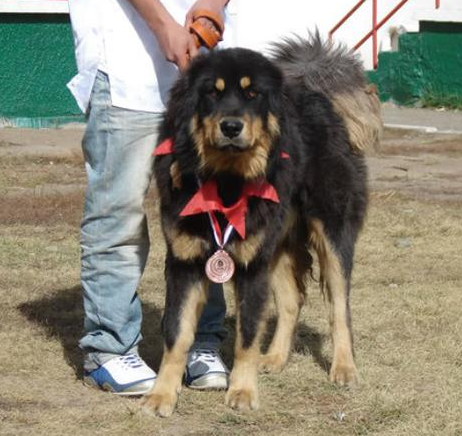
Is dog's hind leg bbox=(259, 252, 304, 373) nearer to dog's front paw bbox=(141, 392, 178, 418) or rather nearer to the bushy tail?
the bushy tail

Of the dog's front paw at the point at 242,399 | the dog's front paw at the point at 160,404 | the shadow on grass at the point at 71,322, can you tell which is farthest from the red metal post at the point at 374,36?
the dog's front paw at the point at 160,404

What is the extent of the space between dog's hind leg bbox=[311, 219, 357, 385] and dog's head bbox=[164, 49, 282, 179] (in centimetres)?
91

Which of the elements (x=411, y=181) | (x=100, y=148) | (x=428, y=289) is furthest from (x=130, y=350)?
(x=411, y=181)

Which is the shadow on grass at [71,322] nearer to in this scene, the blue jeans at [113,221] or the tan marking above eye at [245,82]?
the blue jeans at [113,221]

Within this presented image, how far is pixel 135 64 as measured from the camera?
480 cm

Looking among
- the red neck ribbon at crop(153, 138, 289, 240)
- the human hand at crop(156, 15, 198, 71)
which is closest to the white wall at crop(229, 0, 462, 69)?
the human hand at crop(156, 15, 198, 71)

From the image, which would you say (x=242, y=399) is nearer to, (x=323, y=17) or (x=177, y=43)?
(x=177, y=43)

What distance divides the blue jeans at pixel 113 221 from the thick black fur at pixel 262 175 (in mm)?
167

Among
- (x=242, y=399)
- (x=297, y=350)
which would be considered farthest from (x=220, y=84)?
(x=297, y=350)

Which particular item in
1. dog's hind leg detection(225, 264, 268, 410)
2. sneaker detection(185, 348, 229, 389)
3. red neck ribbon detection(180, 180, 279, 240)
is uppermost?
red neck ribbon detection(180, 180, 279, 240)

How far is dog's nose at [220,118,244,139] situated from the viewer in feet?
14.2

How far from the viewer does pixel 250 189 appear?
182 inches

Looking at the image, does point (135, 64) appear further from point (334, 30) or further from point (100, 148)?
point (334, 30)

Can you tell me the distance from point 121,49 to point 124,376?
145 centimetres
